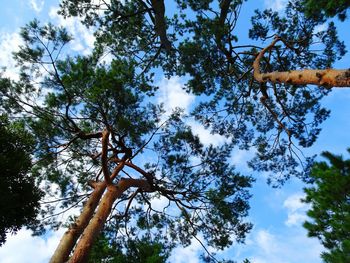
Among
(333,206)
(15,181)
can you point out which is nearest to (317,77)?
(333,206)

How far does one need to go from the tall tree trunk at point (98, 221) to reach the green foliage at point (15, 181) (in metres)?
1.41

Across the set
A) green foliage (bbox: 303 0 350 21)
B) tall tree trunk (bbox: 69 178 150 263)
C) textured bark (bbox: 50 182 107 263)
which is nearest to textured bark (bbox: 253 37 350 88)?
green foliage (bbox: 303 0 350 21)

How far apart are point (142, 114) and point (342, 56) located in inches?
167

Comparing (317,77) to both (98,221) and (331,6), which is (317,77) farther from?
(98,221)

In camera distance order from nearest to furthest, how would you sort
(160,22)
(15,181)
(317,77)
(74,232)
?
(317,77), (74,232), (15,181), (160,22)

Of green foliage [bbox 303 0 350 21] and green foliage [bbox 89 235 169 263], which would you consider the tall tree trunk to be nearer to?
green foliage [bbox 89 235 169 263]

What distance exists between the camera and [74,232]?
17.3 ft

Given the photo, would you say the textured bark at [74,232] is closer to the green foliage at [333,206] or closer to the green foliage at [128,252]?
the green foliage at [128,252]

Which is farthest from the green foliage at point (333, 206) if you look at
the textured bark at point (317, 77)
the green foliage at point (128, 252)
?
the green foliage at point (128, 252)

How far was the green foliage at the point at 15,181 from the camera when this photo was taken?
574 centimetres

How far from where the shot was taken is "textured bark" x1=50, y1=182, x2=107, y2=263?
4902 millimetres

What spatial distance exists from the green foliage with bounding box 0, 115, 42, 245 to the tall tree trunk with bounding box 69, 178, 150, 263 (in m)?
1.41

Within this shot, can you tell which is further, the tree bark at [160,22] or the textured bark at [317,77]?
the tree bark at [160,22]

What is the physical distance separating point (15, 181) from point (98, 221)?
177 cm
